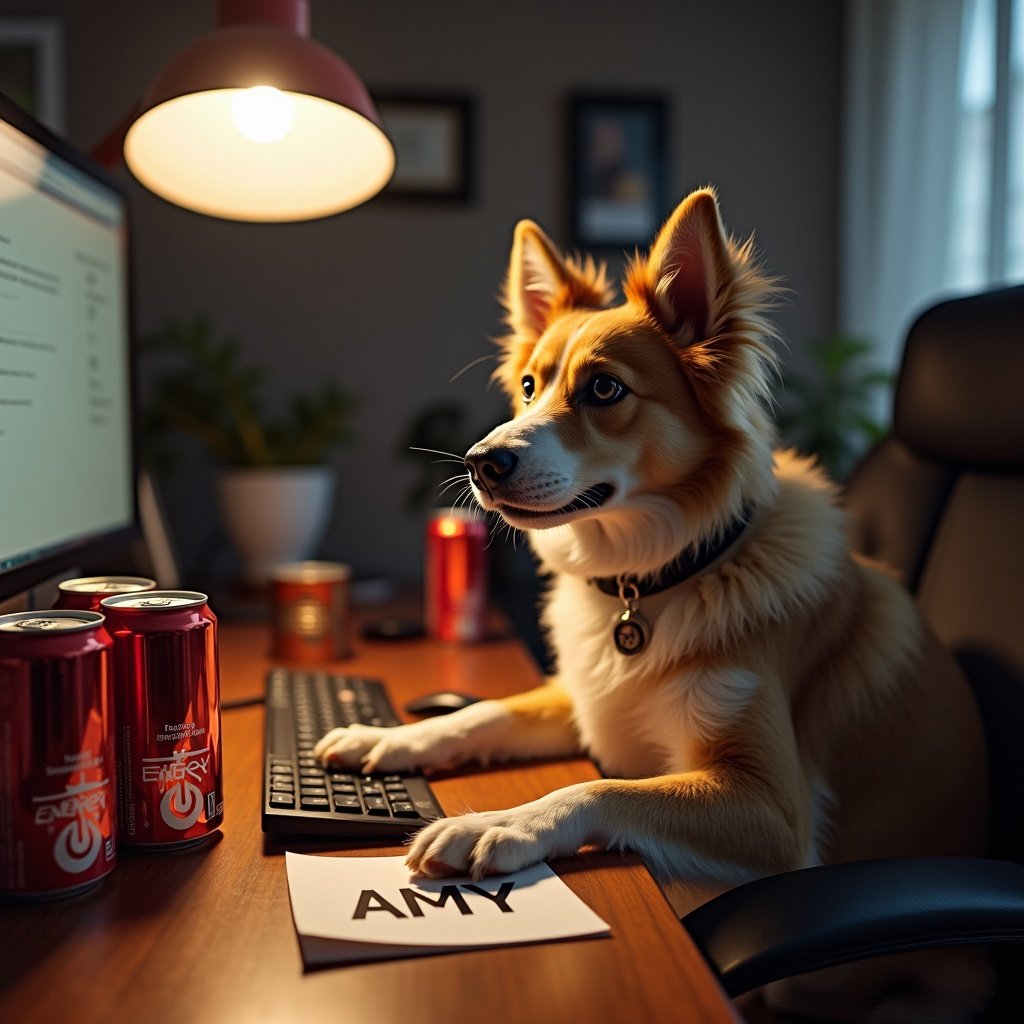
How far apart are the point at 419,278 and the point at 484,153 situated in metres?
0.37

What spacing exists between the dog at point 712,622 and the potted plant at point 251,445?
997mm

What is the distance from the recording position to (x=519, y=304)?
130 cm

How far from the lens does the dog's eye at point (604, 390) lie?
107 cm

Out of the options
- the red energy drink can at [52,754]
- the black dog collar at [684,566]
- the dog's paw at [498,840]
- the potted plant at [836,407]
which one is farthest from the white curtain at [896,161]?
the red energy drink can at [52,754]

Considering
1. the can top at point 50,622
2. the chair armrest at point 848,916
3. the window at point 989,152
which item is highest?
the window at point 989,152

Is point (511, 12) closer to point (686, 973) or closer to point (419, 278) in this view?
point (419, 278)

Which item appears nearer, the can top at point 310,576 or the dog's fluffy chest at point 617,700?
the dog's fluffy chest at point 617,700

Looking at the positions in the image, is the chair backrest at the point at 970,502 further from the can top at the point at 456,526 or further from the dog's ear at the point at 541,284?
the can top at the point at 456,526

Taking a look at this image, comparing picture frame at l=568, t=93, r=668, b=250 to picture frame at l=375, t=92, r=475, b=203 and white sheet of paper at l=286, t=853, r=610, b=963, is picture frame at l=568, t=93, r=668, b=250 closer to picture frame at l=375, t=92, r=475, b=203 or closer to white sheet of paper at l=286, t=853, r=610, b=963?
picture frame at l=375, t=92, r=475, b=203

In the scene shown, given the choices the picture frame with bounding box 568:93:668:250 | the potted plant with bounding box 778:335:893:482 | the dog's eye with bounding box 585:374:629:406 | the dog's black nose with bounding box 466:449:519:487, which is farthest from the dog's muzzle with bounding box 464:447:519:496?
the picture frame with bounding box 568:93:668:250

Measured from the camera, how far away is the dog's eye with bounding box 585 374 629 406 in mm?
1072

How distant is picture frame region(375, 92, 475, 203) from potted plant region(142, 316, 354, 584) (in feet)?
2.02

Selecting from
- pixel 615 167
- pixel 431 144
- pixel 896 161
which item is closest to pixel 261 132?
pixel 431 144

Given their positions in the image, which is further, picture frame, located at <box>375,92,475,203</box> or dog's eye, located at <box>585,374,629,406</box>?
picture frame, located at <box>375,92,475,203</box>
